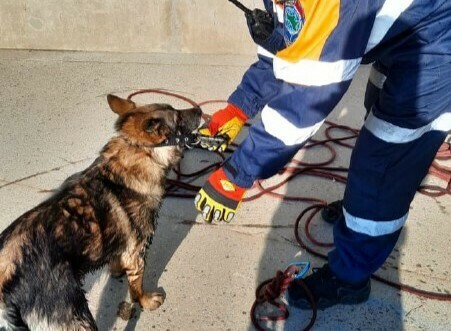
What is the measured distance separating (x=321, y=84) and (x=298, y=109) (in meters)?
0.14

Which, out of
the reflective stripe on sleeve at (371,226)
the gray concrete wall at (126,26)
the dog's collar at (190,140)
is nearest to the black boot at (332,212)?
the reflective stripe on sleeve at (371,226)

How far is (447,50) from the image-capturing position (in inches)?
79.4

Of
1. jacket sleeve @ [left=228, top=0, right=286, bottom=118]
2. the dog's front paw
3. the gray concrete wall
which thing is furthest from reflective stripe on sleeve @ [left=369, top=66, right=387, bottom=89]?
the gray concrete wall

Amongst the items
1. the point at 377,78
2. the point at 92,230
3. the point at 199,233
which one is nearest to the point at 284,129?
the point at 92,230

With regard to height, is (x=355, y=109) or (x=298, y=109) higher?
(x=298, y=109)

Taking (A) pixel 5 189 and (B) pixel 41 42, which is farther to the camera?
(B) pixel 41 42

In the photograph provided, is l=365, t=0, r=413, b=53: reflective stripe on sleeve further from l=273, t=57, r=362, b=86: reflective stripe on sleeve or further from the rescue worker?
l=273, t=57, r=362, b=86: reflective stripe on sleeve

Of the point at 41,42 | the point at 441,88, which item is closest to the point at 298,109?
the point at 441,88

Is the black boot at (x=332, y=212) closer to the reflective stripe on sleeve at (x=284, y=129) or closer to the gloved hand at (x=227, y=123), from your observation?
the gloved hand at (x=227, y=123)

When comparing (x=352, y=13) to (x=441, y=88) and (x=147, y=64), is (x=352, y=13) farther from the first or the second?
(x=147, y=64)

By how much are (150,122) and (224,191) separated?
0.50 metres

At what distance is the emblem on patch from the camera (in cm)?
175

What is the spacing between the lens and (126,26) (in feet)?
17.9

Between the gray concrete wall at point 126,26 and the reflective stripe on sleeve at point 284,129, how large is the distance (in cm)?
371
